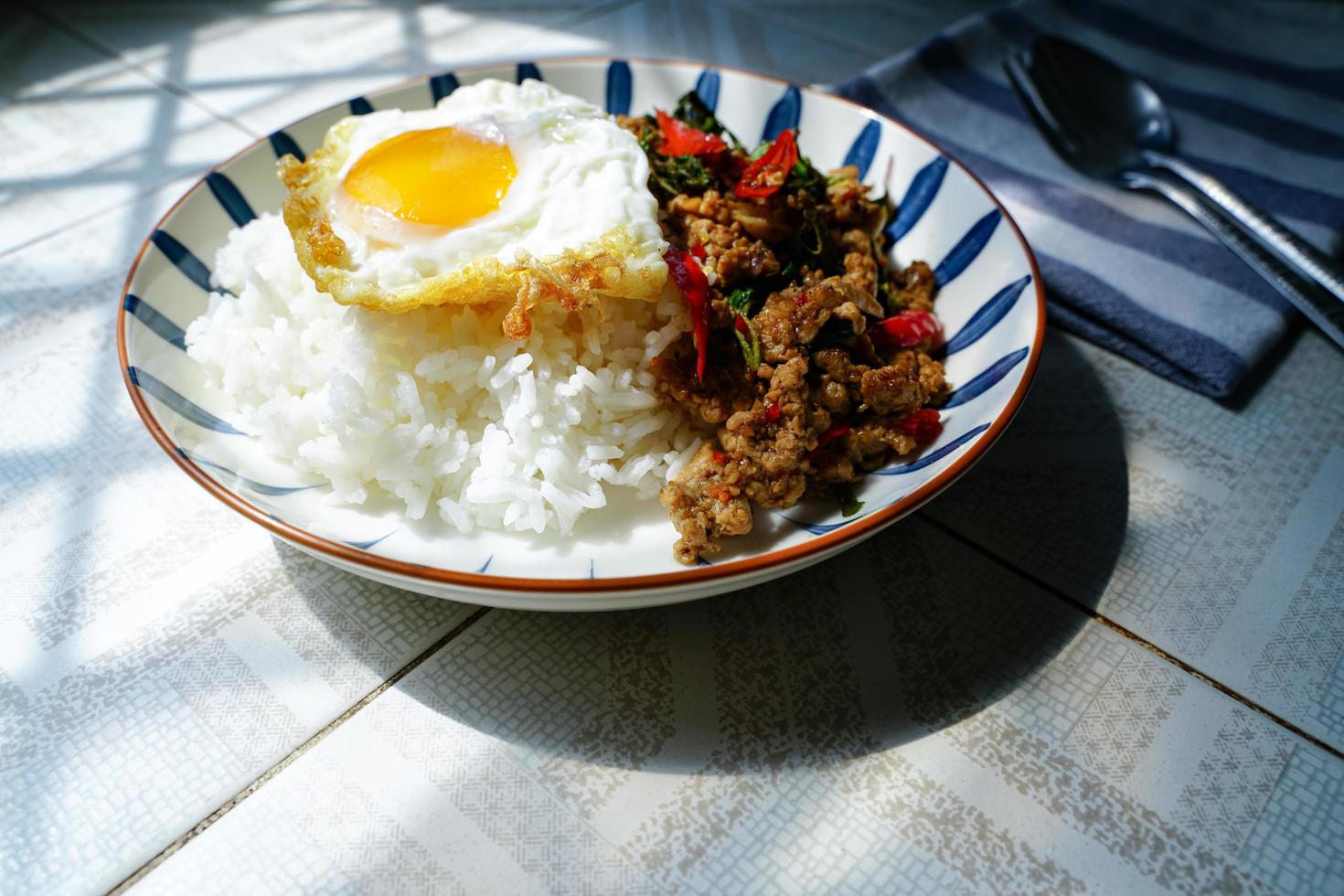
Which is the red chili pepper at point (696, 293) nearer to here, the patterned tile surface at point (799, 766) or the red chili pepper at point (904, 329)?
the red chili pepper at point (904, 329)

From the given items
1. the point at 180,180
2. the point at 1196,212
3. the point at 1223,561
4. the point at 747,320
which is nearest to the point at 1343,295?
the point at 1196,212

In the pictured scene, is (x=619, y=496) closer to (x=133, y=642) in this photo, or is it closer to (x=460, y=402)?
(x=460, y=402)

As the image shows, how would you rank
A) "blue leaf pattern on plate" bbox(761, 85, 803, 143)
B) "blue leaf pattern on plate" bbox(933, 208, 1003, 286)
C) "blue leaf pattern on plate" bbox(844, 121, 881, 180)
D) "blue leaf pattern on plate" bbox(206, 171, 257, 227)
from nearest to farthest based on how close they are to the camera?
"blue leaf pattern on plate" bbox(933, 208, 1003, 286) → "blue leaf pattern on plate" bbox(206, 171, 257, 227) → "blue leaf pattern on plate" bbox(844, 121, 881, 180) → "blue leaf pattern on plate" bbox(761, 85, 803, 143)

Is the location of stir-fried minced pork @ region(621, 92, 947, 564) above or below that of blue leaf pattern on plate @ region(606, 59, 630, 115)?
below

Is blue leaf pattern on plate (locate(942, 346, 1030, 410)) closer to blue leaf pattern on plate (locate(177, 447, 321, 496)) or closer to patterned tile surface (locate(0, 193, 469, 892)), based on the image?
patterned tile surface (locate(0, 193, 469, 892))

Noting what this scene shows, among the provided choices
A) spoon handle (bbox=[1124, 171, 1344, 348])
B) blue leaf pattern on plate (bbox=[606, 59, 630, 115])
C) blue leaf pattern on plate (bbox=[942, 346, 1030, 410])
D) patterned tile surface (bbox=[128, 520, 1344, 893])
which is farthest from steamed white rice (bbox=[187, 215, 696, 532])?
spoon handle (bbox=[1124, 171, 1344, 348])

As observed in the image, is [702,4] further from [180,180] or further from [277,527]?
[277,527]

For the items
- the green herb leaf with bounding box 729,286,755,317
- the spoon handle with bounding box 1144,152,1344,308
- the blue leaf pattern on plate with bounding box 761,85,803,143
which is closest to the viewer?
the green herb leaf with bounding box 729,286,755,317
